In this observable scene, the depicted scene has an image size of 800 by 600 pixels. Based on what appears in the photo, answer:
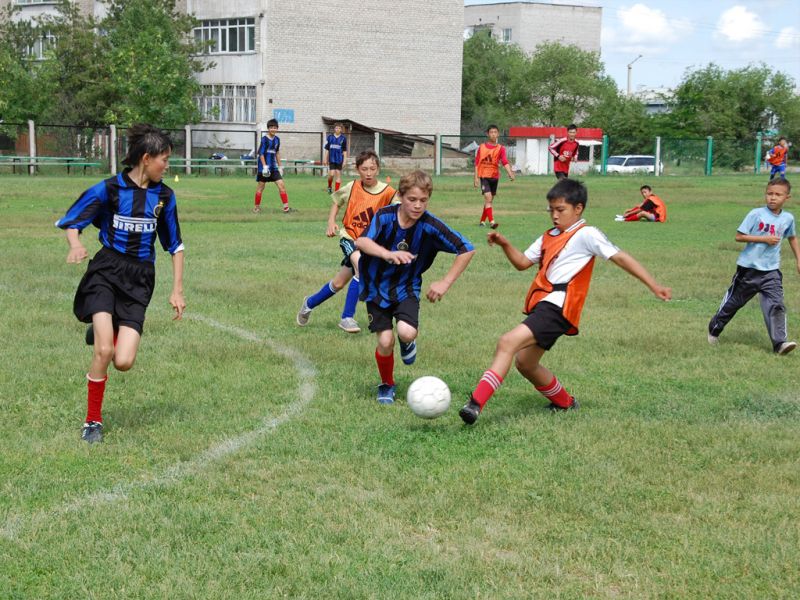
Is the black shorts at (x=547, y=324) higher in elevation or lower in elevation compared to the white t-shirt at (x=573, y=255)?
lower

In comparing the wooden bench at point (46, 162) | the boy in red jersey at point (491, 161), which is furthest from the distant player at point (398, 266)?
the wooden bench at point (46, 162)

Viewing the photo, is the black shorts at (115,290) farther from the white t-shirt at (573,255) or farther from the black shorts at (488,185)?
the black shorts at (488,185)

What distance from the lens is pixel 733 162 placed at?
53.8 m

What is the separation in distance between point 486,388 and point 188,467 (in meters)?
1.84

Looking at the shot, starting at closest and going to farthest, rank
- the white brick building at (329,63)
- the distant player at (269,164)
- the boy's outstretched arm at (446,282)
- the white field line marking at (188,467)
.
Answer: the white field line marking at (188,467) → the boy's outstretched arm at (446,282) → the distant player at (269,164) → the white brick building at (329,63)

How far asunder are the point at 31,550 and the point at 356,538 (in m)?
1.38

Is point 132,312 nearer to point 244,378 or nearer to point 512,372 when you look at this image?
point 244,378

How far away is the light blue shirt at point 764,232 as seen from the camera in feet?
28.6

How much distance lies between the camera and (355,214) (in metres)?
9.09

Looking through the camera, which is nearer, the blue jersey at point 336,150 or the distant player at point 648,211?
the distant player at point 648,211

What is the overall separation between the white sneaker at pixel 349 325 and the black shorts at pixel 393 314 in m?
2.22

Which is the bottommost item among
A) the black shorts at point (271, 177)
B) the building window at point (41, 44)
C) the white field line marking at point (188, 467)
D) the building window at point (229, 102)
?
the white field line marking at point (188, 467)

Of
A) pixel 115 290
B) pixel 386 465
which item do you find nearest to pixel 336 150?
pixel 115 290

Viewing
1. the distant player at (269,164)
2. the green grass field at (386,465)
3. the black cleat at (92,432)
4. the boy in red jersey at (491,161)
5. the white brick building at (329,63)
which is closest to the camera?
the green grass field at (386,465)
